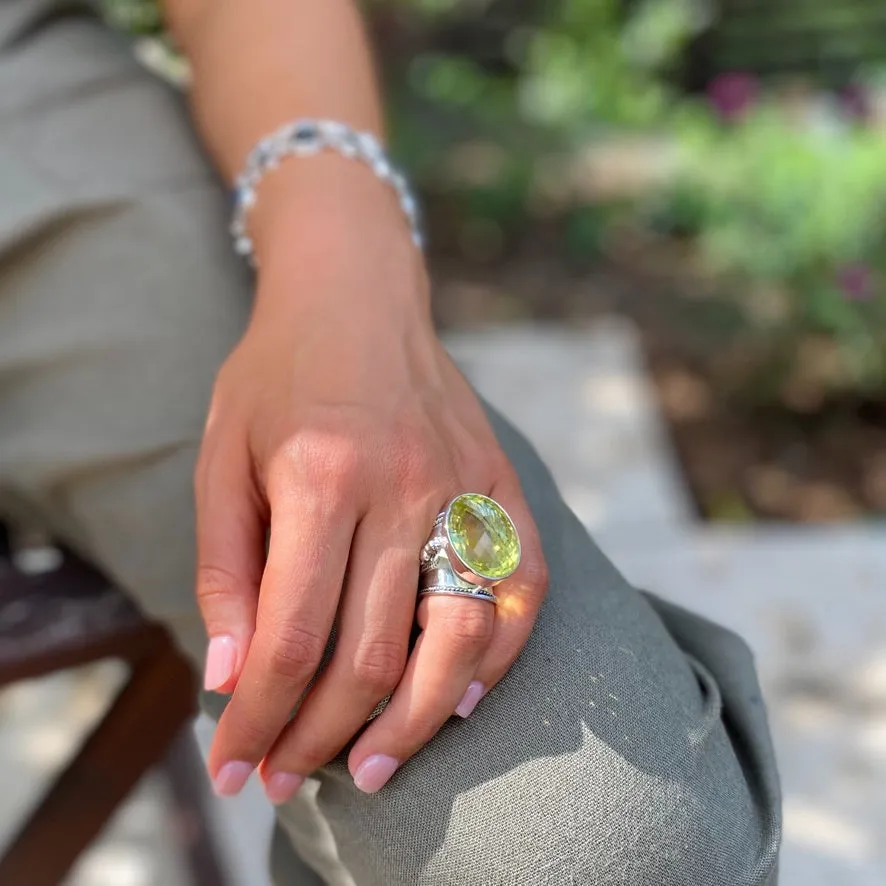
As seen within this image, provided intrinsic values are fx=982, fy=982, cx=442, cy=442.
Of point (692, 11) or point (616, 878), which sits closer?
point (616, 878)

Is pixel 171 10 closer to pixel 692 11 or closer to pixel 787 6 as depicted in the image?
pixel 692 11

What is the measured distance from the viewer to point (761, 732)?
0.73 metres

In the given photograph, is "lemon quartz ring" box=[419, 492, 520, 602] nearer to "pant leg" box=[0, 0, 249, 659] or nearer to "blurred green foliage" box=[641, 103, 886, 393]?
"pant leg" box=[0, 0, 249, 659]

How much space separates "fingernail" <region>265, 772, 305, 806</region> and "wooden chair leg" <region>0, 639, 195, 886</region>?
13.5 inches

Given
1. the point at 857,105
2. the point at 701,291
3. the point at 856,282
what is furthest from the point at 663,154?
the point at 856,282

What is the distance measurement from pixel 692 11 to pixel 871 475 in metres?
2.45

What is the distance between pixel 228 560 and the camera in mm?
695

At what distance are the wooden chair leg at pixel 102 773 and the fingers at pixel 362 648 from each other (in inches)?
15.1

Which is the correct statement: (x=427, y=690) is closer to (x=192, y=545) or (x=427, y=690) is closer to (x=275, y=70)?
(x=192, y=545)

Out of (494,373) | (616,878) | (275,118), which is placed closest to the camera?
(616,878)

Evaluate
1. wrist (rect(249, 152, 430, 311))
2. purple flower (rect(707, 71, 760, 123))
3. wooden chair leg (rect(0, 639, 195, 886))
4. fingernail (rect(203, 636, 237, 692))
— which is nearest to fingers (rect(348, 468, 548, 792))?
fingernail (rect(203, 636, 237, 692))

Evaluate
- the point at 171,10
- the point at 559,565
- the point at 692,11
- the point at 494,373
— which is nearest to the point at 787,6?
the point at 692,11

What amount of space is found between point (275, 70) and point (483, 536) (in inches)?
19.3

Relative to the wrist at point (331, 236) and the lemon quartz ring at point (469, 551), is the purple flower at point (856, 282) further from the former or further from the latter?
the lemon quartz ring at point (469, 551)
